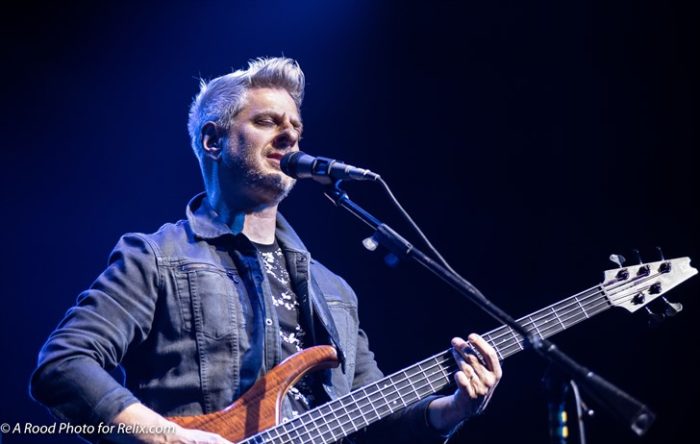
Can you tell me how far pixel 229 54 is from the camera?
493cm

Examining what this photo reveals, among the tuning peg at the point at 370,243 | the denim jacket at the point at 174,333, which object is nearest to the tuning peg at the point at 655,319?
the denim jacket at the point at 174,333

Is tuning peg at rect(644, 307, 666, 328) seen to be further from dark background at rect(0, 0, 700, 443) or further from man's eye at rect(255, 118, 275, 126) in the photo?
man's eye at rect(255, 118, 275, 126)

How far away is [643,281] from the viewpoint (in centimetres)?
320

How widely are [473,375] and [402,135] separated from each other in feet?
8.40

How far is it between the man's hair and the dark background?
42.9 inches

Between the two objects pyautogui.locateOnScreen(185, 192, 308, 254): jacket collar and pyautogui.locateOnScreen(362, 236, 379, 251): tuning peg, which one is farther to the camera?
pyautogui.locateOnScreen(185, 192, 308, 254): jacket collar

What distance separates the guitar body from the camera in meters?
2.50

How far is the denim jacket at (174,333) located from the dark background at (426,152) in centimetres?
159

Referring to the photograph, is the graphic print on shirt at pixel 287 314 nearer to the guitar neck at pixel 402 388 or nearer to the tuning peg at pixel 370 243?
the guitar neck at pixel 402 388

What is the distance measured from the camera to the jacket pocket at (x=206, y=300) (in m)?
2.83

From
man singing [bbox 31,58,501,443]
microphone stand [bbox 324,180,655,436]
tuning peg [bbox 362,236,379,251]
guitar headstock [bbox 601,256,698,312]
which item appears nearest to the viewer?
microphone stand [bbox 324,180,655,436]

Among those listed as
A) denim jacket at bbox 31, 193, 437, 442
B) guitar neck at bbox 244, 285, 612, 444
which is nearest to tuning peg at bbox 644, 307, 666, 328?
guitar neck at bbox 244, 285, 612, 444

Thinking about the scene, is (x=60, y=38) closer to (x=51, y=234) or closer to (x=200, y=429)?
(x=51, y=234)

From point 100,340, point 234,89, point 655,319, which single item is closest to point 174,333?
point 100,340
